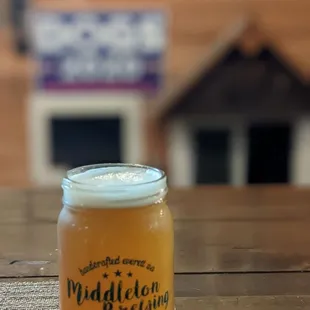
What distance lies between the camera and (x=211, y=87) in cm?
269

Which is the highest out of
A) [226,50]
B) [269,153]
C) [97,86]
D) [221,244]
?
[226,50]

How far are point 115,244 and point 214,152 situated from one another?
7.13ft

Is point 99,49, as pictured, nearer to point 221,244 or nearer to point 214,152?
point 214,152

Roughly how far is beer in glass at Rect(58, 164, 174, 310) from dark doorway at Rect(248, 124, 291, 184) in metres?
2.15

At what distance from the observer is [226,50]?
2.70m

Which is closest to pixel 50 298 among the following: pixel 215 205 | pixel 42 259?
pixel 42 259

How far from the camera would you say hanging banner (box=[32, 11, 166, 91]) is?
276 cm

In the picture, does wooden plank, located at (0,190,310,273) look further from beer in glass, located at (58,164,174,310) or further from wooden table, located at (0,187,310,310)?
beer in glass, located at (58,164,174,310)

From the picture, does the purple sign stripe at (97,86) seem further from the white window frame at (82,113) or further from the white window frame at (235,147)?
the white window frame at (235,147)

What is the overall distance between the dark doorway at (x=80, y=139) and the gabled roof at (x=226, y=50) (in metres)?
0.24

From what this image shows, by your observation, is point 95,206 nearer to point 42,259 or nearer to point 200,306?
point 200,306

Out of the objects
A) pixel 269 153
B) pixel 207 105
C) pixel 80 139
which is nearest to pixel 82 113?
pixel 80 139

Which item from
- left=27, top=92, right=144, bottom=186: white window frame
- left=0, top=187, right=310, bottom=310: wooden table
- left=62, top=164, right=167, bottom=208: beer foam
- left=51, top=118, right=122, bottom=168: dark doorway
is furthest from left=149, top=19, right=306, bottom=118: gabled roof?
A: left=62, top=164, right=167, bottom=208: beer foam

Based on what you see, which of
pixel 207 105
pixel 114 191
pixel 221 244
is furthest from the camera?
pixel 207 105
